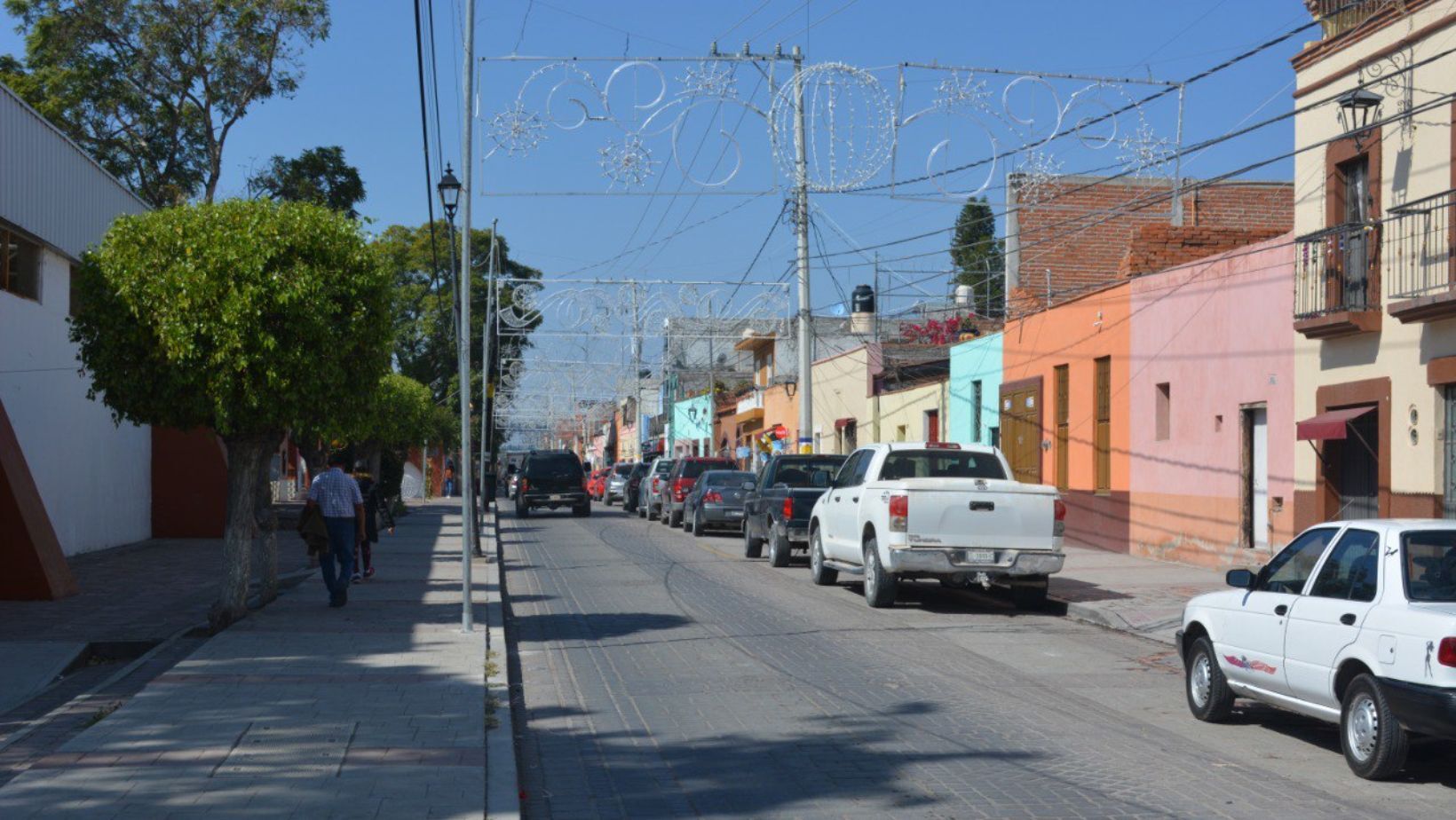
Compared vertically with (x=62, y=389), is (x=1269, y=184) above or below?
above

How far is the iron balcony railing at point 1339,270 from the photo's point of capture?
1800 cm

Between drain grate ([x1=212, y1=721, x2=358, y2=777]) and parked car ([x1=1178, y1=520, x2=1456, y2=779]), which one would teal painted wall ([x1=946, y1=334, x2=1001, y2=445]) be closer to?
parked car ([x1=1178, y1=520, x2=1456, y2=779])

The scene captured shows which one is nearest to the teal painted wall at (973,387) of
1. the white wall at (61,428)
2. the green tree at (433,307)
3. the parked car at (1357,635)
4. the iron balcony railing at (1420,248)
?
the iron balcony railing at (1420,248)

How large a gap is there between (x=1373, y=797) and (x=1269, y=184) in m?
26.8

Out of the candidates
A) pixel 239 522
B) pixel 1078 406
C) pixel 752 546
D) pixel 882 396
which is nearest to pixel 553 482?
pixel 882 396

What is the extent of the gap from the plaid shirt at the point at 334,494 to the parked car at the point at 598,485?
47.8m

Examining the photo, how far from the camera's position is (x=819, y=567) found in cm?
2086

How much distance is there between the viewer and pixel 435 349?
205 ft

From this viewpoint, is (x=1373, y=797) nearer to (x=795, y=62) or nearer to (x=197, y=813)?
(x=197, y=813)

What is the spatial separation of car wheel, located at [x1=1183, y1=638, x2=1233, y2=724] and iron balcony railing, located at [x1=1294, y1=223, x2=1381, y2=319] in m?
9.20

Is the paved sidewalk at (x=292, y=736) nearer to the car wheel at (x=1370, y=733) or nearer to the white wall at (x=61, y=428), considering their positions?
the car wheel at (x=1370, y=733)

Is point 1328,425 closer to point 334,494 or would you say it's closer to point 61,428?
point 334,494

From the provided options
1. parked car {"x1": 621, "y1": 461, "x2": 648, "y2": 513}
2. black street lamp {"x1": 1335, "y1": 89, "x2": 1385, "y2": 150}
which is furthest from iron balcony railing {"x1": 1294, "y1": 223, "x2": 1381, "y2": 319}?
parked car {"x1": 621, "y1": 461, "x2": 648, "y2": 513}

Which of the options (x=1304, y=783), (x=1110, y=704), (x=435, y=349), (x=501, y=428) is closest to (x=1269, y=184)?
(x=1110, y=704)
